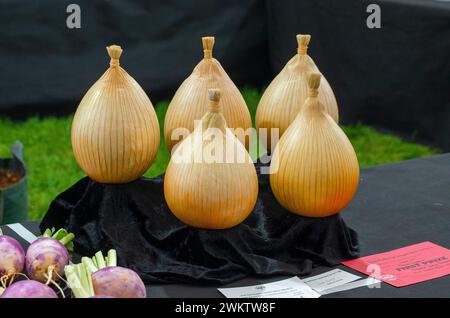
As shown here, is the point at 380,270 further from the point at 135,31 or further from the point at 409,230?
the point at 135,31

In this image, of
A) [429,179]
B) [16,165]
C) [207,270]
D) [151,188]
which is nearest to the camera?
[207,270]

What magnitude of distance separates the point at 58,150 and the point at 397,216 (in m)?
1.63

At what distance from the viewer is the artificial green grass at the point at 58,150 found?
2.31 m

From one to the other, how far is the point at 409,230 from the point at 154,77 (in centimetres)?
194

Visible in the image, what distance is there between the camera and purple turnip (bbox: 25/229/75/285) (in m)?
0.93

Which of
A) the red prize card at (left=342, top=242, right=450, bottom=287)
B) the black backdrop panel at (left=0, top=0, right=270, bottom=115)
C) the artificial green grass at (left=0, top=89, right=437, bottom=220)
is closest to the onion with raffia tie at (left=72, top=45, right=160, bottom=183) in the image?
the red prize card at (left=342, top=242, right=450, bottom=287)

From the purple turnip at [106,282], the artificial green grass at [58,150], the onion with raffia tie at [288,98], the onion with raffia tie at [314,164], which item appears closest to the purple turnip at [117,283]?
the purple turnip at [106,282]

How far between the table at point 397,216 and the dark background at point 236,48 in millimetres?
996

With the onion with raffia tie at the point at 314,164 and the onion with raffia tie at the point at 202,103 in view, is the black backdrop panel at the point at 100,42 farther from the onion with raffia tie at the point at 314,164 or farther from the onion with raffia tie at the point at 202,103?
the onion with raffia tie at the point at 314,164

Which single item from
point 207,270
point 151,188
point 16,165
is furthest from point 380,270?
point 16,165

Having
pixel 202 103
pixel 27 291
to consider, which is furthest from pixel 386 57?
pixel 27 291

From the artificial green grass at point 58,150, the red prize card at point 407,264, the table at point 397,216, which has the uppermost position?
the table at point 397,216

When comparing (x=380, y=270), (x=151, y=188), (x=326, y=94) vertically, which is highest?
(x=326, y=94)
